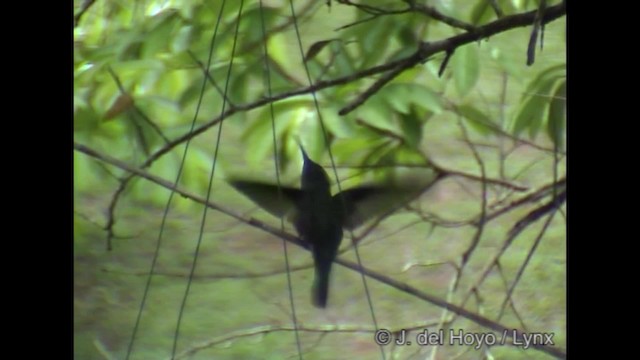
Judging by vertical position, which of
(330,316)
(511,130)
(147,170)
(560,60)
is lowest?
(330,316)

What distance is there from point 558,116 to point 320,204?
1.71 ft

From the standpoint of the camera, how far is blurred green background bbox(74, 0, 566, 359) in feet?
5.21

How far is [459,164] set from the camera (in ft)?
5.24

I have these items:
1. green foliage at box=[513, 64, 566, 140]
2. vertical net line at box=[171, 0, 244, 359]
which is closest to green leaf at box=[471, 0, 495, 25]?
green foliage at box=[513, 64, 566, 140]

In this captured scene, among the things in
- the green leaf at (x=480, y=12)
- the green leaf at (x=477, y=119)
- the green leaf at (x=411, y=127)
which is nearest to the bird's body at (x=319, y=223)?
the green leaf at (x=411, y=127)

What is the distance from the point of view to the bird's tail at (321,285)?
63.5 inches

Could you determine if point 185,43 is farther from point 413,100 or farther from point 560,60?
point 560,60

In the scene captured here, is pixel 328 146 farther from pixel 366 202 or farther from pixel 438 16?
pixel 438 16

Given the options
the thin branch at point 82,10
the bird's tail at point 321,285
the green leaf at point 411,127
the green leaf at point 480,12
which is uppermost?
the green leaf at point 480,12

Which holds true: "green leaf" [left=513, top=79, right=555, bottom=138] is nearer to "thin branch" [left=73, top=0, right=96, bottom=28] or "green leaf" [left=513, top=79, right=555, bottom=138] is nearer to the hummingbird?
the hummingbird

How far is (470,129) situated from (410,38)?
0.73 ft

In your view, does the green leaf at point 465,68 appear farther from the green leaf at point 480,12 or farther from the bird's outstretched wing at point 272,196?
the bird's outstretched wing at point 272,196
